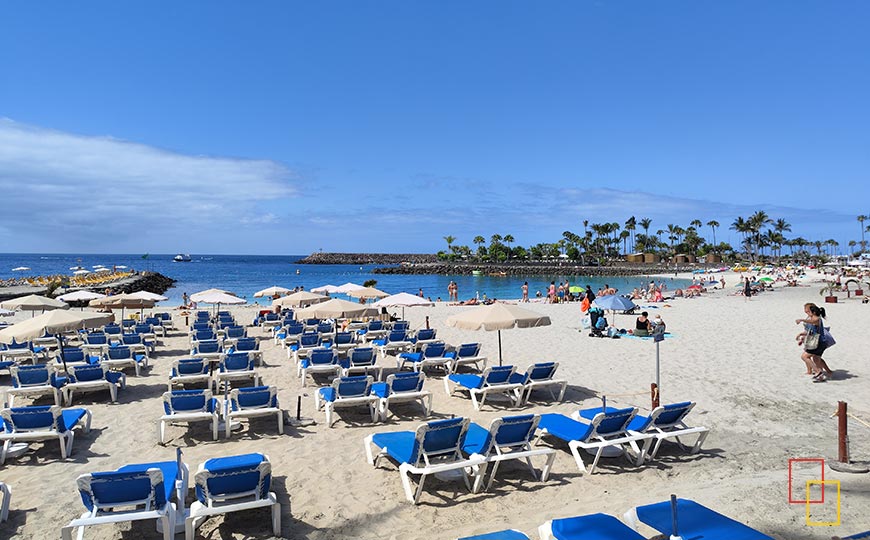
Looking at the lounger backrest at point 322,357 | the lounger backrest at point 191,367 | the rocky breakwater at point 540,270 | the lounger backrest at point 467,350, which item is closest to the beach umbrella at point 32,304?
the lounger backrest at point 191,367

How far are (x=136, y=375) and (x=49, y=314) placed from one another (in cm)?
286

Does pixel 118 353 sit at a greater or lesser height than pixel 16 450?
greater

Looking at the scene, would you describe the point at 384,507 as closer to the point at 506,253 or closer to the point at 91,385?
the point at 91,385

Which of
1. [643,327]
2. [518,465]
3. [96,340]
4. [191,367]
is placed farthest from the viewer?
[643,327]

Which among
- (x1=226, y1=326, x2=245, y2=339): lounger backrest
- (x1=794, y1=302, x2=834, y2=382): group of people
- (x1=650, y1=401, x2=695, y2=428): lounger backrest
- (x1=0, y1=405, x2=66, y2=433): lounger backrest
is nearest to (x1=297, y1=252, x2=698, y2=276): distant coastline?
(x1=226, y1=326, x2=245, y2=339): lounger backrest

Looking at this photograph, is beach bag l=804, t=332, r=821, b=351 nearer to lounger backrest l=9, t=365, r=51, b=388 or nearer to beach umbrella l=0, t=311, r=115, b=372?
beach umbrella l=0, t=311, r=115, b=372

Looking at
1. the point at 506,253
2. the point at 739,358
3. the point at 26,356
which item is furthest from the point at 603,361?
the point at 506,253

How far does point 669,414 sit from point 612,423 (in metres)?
0.79

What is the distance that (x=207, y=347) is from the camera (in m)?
12.2

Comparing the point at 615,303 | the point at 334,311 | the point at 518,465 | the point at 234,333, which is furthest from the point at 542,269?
the point at 518,465

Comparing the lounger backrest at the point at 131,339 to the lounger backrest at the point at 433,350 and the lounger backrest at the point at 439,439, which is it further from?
the lounger backrest at the point at 439,439

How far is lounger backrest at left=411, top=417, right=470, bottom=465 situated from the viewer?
558cm

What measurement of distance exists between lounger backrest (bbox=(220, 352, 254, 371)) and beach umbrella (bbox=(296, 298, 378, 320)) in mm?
2486

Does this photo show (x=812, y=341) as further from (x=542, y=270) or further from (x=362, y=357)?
(x=542, y=270)
